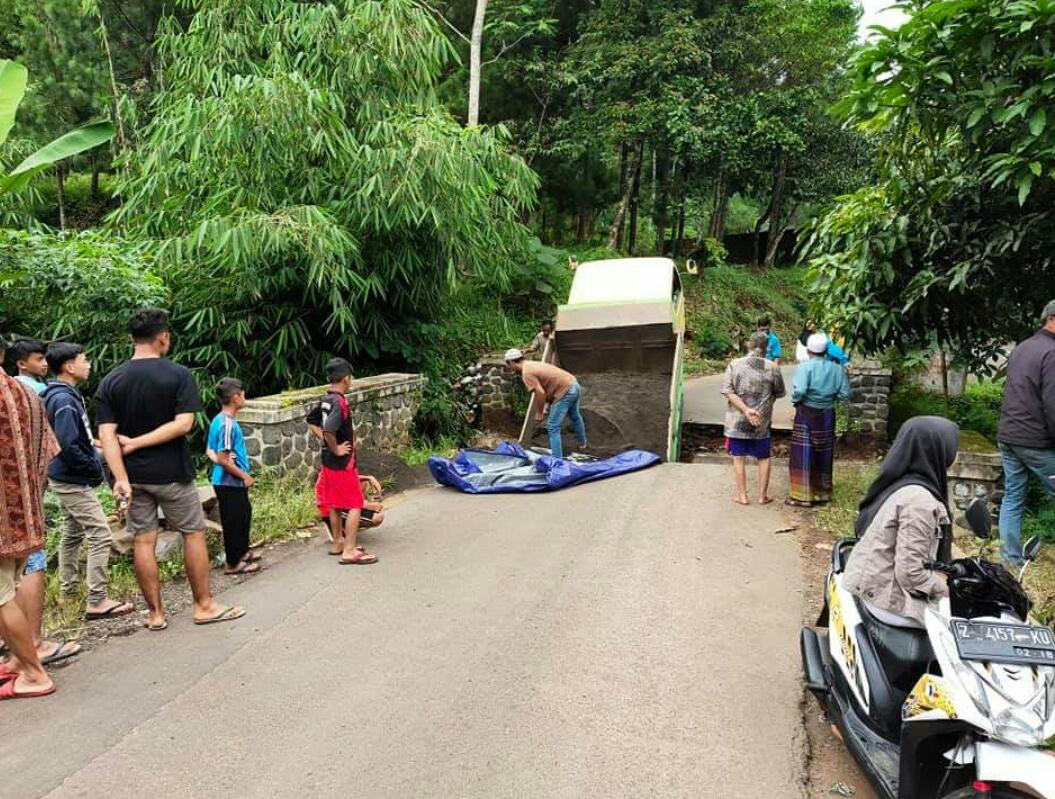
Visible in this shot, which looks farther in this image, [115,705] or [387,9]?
[387,9]

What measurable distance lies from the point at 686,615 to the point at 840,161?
67.4 feet

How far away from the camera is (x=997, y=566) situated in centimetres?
315

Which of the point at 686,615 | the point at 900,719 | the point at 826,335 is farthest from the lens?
the point at 826,335

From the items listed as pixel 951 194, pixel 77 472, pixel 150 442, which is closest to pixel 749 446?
pixel 951 194

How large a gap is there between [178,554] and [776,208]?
2160cm

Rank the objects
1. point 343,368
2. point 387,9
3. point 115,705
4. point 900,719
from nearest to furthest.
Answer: point 900,719
point 115,705
point 343,368
point 387,9

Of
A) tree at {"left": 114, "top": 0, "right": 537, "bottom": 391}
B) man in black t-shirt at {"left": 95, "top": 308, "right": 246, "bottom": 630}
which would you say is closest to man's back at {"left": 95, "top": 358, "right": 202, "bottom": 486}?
man in black t-shirt at {"left": 95, "top": 308, "right": 246, "bottom": 630}

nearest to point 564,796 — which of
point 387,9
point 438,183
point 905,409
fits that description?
point 438,183

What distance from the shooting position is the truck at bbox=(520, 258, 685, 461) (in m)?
10.1

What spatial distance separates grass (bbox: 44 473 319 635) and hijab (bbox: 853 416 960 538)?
4.70 m

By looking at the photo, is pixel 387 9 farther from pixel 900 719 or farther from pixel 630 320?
pixel 900 719

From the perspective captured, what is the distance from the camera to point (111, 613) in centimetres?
497

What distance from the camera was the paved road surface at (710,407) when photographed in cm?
1141

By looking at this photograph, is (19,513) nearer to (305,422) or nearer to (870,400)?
(305,422)
